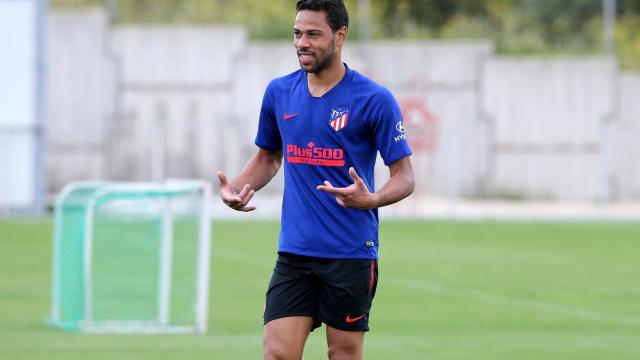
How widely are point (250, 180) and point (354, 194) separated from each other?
1119mm

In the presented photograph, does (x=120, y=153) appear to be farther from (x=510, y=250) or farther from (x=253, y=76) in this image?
(x=510, y=250)

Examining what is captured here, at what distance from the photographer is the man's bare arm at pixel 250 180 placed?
7.82m

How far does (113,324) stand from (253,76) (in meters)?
29.9

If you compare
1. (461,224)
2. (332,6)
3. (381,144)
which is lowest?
(461,224)

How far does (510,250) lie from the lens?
25.2 m

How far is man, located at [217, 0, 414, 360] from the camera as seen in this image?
7648mm

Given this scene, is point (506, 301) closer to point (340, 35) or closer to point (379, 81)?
point (340, 35)

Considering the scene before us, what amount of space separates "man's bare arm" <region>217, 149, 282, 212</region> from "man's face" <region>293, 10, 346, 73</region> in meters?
0.75

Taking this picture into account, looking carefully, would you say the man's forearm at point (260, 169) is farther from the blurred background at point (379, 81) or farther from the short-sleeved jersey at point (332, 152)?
the blurred background at point (379, 81)

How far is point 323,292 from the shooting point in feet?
25.5

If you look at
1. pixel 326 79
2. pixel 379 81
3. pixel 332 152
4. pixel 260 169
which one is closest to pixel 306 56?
pixel 326 79

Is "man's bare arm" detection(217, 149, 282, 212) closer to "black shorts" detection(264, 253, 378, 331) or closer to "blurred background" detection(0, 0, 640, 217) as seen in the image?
"black shorts" detection(264, 253, 378, 331)

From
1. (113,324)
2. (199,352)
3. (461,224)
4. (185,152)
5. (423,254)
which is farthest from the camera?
(185,152)

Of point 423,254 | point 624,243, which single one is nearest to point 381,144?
point 423,254
